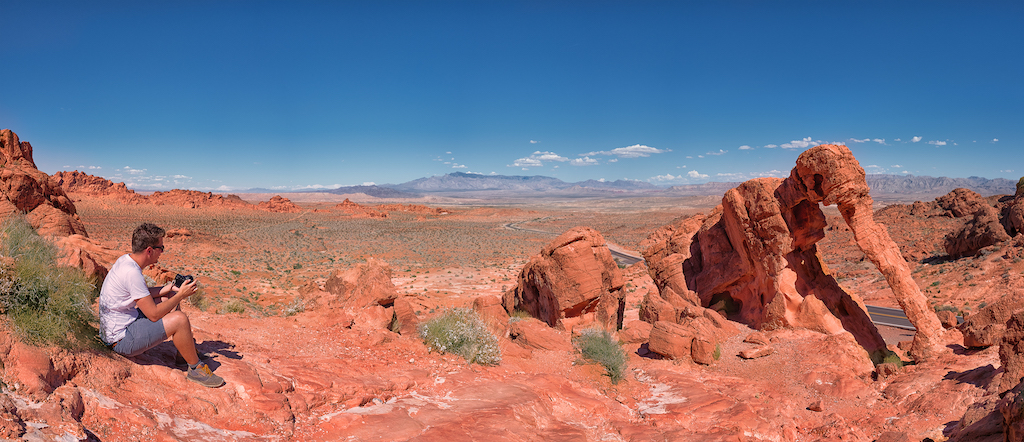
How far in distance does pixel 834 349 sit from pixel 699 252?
7.05m

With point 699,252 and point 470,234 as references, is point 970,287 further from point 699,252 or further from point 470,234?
point 470,234

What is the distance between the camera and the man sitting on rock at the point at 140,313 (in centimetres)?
510

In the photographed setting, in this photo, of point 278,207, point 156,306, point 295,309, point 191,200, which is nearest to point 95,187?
point 191,200

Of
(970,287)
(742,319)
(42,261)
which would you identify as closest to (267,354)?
(42,261)

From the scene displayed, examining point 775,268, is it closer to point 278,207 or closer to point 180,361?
point 180,361

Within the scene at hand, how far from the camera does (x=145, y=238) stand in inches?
207

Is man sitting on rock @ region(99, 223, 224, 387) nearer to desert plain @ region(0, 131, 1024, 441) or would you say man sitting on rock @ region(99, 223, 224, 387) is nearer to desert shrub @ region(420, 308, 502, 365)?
desert plain @ region(0, 131, 1024, 441)

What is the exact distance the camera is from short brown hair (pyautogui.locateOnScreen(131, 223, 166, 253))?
5234 millimetres

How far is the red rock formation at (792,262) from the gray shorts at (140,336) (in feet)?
44.1

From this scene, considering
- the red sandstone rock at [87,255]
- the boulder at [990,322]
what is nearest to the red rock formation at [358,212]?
the red sandstone rock at [87,255]

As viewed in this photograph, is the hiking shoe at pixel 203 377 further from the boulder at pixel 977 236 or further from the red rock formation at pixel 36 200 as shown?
the boulder at pixel 977 236

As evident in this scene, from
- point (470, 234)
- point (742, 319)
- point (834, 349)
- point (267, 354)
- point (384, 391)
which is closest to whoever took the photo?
point (384, 391)

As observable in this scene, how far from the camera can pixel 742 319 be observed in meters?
16.1

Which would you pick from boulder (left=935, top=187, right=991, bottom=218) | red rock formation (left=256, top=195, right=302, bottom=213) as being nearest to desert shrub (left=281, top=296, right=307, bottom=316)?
boulder (left=935, top=187, right=991, bottom=218)
